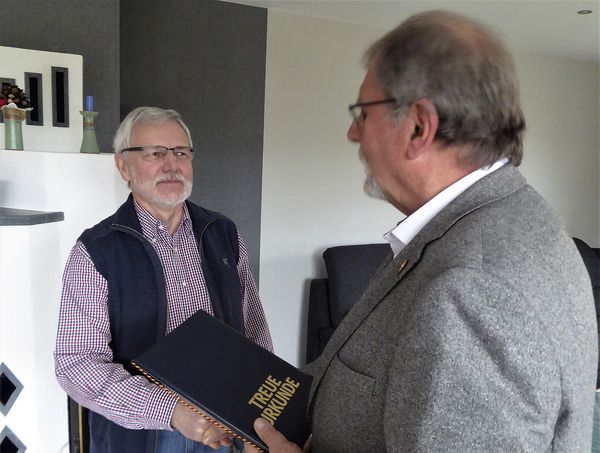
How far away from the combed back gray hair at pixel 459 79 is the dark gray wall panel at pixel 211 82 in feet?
8.22

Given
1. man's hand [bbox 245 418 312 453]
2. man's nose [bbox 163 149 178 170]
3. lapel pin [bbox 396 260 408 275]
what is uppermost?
man's nose [bbox 163 149 178 170]

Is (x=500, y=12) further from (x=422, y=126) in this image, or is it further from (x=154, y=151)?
(x=422, y=126)

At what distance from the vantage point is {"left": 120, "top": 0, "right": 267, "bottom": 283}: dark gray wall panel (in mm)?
3000

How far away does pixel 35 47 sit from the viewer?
227 cm

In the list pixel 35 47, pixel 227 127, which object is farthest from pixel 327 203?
pixel 35 47

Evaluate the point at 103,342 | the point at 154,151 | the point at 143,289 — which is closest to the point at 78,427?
the point at 103,342

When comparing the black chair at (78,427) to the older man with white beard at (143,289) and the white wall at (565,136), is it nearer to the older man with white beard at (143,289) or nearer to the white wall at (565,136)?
the older man with white beard at (143,289)

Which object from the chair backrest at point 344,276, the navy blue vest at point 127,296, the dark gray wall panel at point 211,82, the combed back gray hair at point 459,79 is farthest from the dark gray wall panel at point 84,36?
the combed back gray hair at point 459,79

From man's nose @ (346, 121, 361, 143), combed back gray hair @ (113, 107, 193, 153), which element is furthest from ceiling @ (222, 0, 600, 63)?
man's nose @ (346, 121, 361, 143)

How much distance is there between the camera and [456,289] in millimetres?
630

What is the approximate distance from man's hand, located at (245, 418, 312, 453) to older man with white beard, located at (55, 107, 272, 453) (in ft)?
1.04

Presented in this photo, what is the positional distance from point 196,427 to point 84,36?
1881 millimetres

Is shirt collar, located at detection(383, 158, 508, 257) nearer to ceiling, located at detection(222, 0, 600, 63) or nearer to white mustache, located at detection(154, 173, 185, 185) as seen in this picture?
white mustache, located at detection(154, 173, 185, 185)

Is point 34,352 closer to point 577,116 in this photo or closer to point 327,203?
point 327,203
